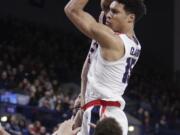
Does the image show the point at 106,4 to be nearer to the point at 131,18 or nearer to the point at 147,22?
the point at 131,18

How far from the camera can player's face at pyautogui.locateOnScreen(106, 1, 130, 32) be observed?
474 centimetres

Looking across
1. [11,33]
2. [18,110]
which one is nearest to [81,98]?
[18,110]

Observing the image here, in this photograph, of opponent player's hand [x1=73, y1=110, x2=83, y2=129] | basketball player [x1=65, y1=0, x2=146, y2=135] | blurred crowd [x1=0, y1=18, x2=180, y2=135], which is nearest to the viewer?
basketball player [x1=65, y1=0, x2=146, y2=135]

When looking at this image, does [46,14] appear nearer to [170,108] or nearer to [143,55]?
[143,55]

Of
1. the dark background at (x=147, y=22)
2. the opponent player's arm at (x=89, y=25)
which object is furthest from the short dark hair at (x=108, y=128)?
the dark background at (x=147, y=22)

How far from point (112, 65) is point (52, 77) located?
11499mm

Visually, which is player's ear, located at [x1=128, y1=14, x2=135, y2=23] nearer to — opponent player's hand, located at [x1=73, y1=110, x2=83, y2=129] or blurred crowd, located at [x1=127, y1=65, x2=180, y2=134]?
opponent player's hand, located at [x1=73, y1=110, x2=83, y2=129]

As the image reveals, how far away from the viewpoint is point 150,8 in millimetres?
22141

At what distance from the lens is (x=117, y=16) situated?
4.74 m

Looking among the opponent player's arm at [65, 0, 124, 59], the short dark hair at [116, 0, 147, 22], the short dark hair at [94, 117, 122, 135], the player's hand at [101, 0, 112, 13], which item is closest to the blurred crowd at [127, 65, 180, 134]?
the player's hand at [101, 0, 112, 13]

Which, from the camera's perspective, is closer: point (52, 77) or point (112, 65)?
point (112, 65)

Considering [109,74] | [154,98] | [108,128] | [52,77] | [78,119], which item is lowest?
[154,98]

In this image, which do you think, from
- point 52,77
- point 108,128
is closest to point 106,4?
point 108,128

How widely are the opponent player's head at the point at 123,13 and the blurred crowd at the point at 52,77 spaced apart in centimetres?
649
